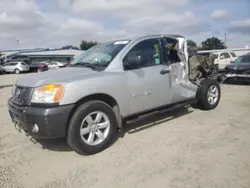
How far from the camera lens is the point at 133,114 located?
4.64 m

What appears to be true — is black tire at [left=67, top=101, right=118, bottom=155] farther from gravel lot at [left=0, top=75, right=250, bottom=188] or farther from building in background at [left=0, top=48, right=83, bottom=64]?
building in background at [left=0, top=48, right=83, bottom=64]

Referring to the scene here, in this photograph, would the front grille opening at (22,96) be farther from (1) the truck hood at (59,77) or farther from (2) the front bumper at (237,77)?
(2) the front bumper at (237,77)

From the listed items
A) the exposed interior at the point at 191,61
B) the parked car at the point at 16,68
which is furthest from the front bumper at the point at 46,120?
the parked car at the point at 16,68

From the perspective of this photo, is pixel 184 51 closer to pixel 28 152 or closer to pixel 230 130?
pixel 230 130

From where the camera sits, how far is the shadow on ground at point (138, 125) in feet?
14.7

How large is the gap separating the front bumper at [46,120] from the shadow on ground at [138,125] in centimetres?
67

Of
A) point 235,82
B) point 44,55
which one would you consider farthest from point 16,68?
point 235,82

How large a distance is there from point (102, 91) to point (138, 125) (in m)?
1.54

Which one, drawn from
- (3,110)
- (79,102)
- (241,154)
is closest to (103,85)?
(79,102)

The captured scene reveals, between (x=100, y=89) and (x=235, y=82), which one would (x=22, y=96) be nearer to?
(x=100, y=89)

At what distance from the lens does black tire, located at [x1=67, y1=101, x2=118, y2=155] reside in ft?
12.6

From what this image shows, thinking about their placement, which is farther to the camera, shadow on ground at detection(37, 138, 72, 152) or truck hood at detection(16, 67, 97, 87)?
shadow on ground at detection(37, 138, 72, 152)

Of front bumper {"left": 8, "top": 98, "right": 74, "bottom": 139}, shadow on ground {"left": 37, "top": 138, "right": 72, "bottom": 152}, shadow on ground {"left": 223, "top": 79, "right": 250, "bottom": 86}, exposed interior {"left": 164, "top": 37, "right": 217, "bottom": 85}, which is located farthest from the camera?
shadow on ground {"left": 223, "top": 79, "right": 250, "bottom": 86}

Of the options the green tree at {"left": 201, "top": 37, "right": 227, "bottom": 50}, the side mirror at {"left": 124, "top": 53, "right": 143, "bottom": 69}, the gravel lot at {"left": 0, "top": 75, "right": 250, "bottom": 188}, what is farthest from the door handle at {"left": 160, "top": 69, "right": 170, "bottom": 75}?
the green tree at {"left": 201, "top": 37, "right": 227, "bottom": 50}
